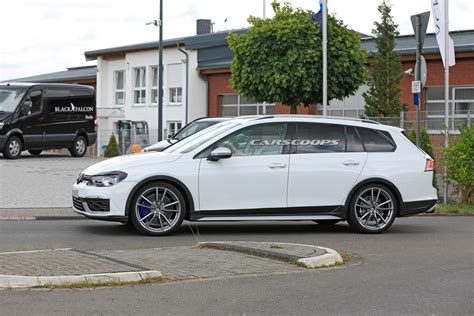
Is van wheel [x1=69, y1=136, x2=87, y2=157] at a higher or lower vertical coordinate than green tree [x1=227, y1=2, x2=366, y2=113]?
lower

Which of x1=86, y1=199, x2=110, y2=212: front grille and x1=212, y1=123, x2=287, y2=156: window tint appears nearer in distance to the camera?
x1=86, y1=199, x2=110, y2=212: front grille

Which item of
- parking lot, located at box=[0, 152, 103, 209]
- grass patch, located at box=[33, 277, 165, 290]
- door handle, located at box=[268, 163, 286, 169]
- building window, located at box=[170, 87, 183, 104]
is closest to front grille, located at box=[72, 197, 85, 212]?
door handle, located at box=[268, 163, 286, 169]

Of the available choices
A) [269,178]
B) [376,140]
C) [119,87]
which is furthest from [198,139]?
[119,87]

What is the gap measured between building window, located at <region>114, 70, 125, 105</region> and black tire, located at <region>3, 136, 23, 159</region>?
2165 cm

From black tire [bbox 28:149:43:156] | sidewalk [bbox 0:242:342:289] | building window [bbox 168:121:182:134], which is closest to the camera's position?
sidewalk [bbox 0:242:342:289]

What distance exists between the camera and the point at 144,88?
4819 cm

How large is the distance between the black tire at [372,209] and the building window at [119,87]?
130 feet

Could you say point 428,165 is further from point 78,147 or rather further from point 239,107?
point 239,107

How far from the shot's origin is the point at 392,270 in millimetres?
8812

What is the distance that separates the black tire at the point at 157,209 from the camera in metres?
11.5

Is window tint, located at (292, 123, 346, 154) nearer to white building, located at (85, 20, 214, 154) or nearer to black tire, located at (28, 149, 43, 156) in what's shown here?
black tire, located at (28, 149, 43, 156)

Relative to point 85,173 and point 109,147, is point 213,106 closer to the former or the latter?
point 109,147

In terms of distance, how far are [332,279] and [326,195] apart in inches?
160

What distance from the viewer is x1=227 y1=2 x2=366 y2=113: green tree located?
94.6 ft
